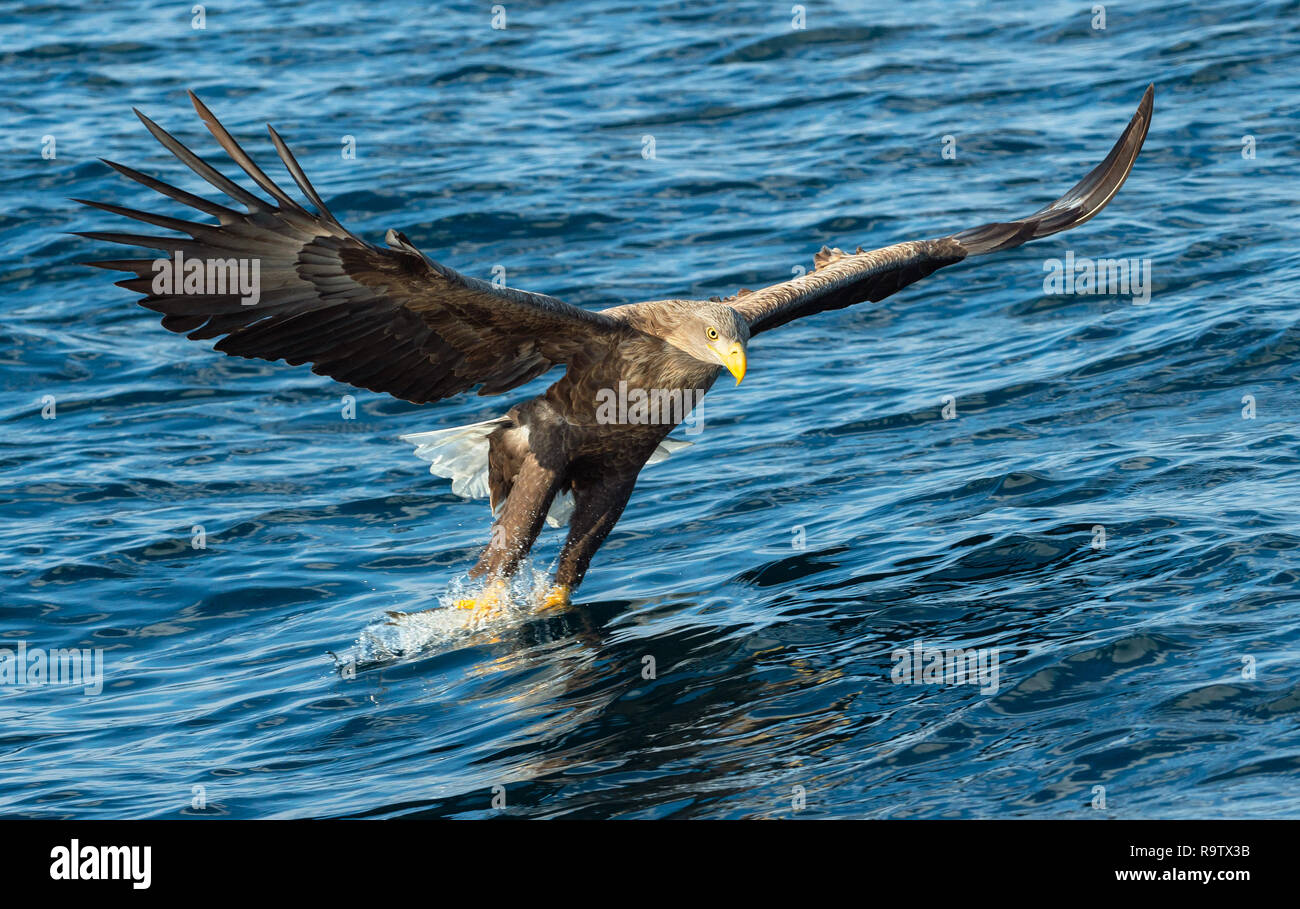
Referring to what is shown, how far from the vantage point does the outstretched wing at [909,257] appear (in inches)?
318

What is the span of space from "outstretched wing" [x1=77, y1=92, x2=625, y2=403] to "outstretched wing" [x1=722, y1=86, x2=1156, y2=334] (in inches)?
46.2

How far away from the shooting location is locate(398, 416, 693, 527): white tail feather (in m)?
8.03

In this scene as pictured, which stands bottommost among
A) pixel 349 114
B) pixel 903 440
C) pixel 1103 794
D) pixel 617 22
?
pixel 1103 794

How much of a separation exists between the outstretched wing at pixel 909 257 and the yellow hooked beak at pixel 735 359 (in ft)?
2.84

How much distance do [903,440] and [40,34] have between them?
1212 centimetres

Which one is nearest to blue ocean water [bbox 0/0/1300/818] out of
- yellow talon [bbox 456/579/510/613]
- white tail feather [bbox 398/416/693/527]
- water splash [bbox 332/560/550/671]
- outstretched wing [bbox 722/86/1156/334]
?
water splash [bbox 332/560/550/671]

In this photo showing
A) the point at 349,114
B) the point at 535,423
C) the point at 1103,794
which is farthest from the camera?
the point at 349,114

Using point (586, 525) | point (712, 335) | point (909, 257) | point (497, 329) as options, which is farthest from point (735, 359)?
point (909, 257)

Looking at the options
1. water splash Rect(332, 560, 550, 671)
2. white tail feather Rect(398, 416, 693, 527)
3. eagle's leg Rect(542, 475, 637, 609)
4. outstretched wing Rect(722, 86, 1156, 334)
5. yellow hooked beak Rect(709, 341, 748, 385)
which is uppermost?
outstretched wing Rect(722, 86, 1156, 334)

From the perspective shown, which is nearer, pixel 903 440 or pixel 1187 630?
pixel 1187 630

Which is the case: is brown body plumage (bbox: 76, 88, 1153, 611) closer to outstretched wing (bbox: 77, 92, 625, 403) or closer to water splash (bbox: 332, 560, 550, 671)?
outstretched wing (bbox: 77, 92, 625, 403)

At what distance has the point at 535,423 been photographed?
768 cm

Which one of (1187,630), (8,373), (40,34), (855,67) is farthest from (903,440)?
(40,34)

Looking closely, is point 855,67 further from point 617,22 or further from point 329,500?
point 329,500
